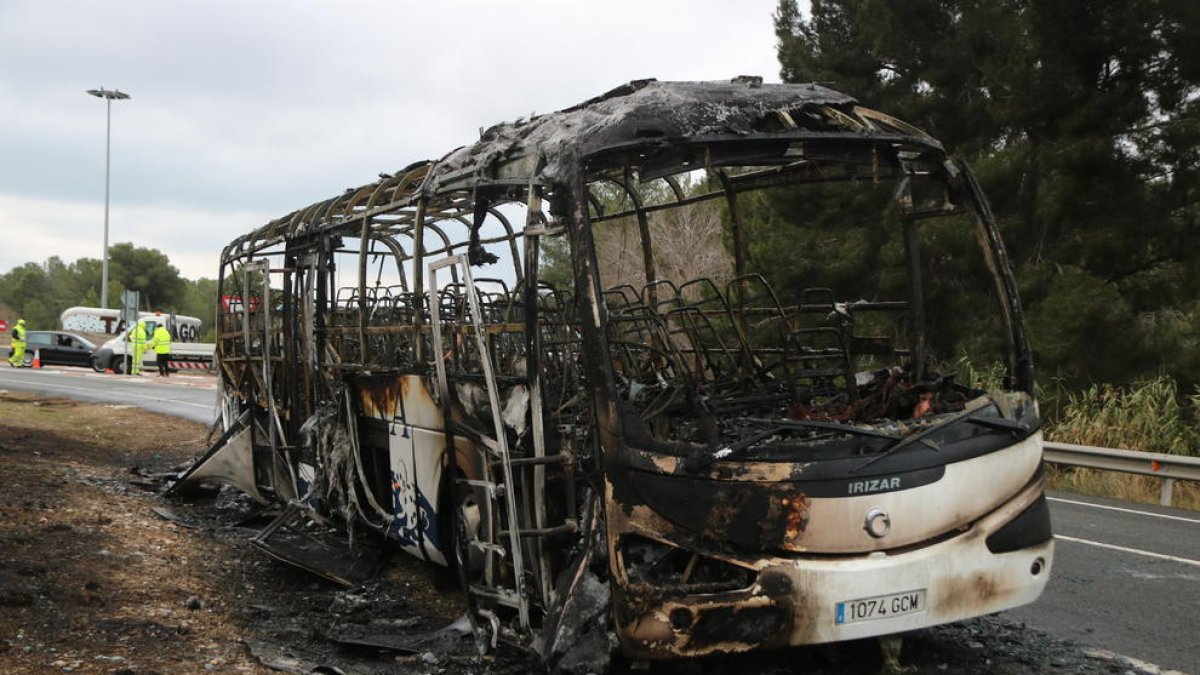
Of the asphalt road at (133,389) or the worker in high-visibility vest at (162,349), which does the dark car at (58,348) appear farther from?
the worker in high-visibility vest at (162,349)

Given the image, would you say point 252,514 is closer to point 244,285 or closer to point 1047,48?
point 244,285

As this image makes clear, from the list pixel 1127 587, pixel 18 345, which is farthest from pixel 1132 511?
pixel 18 345

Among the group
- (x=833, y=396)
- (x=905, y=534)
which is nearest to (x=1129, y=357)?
(x=833, y=396)

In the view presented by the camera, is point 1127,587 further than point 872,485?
Yes

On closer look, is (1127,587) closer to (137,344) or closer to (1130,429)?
(1130,429)

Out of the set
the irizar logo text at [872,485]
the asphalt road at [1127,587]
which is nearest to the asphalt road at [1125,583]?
the asphalt road at [1127,587]

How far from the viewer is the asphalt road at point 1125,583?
5.10m

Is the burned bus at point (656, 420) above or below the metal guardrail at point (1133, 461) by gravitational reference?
above

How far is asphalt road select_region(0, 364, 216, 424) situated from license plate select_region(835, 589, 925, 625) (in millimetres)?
14461

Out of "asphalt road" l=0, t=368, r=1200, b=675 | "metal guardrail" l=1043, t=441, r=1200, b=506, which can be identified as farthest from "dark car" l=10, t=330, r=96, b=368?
"asphalt road" l=0, t=368, r=1200, b=675

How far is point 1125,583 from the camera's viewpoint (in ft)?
20.9

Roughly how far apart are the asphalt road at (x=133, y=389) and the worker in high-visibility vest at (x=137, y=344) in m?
2.46

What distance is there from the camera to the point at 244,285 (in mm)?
8828

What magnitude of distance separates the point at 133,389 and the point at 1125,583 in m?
22.7
